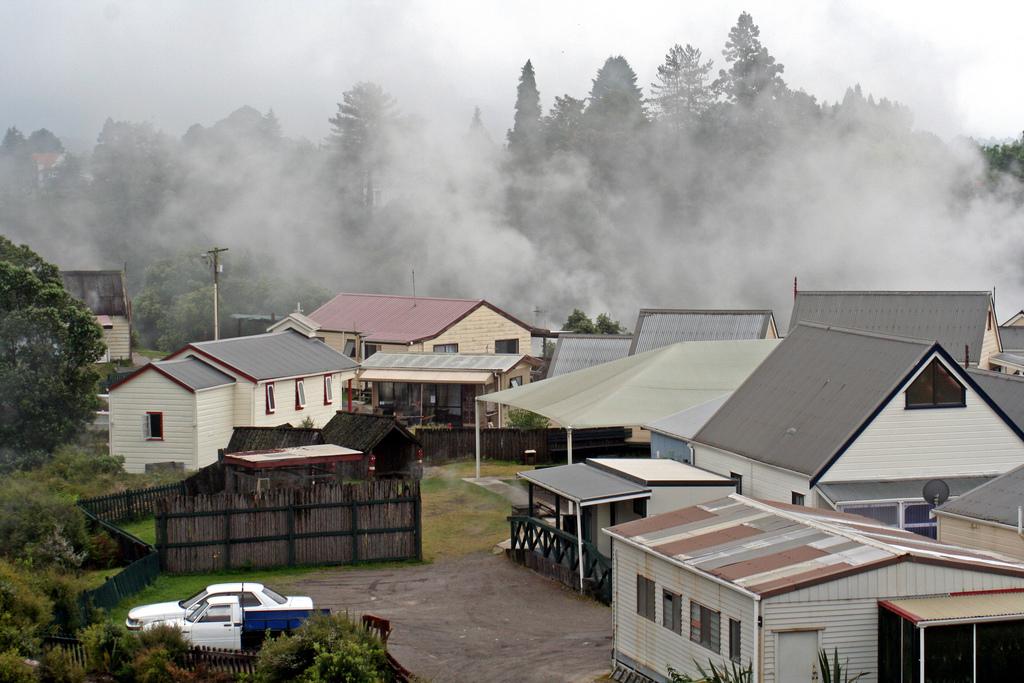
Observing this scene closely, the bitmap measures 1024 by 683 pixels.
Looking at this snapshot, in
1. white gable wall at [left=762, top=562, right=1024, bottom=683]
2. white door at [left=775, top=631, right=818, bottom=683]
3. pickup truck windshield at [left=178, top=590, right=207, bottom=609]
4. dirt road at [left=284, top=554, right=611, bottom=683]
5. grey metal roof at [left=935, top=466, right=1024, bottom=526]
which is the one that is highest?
grey metal roof at [left=935, top=466, right=1024, bottom=526]

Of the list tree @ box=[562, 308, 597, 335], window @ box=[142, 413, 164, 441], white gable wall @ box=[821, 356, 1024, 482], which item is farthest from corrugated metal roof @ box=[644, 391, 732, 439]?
tree @ box=[562, 308, 597, 335]

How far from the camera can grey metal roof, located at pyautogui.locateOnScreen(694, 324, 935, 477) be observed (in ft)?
91.2

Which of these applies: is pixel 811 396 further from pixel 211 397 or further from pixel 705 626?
pixel 211 397

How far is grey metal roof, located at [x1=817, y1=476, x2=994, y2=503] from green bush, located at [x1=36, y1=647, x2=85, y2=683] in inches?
575

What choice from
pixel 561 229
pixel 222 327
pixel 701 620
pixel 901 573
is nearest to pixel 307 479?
pixel 701 620

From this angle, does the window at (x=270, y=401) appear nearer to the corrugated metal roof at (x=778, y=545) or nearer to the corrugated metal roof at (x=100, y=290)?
the corrugated metal roof at (x=778, y=545)

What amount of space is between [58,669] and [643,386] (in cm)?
2096

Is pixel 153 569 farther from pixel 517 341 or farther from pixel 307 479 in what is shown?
pixel 517 341

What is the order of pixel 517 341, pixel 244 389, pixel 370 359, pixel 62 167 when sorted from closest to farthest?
pixel 244 389
pixel 370 359
pixel 517 341
pixel 62 167

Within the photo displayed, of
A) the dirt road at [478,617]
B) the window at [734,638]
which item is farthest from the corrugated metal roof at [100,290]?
the window at [734,638]

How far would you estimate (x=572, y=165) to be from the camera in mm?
127500

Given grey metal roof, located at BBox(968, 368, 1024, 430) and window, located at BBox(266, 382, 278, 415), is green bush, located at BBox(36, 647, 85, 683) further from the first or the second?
window, located at BBox(266, 382, 278, 415)

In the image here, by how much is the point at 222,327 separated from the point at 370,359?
111 feet

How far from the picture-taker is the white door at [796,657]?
1798cm
